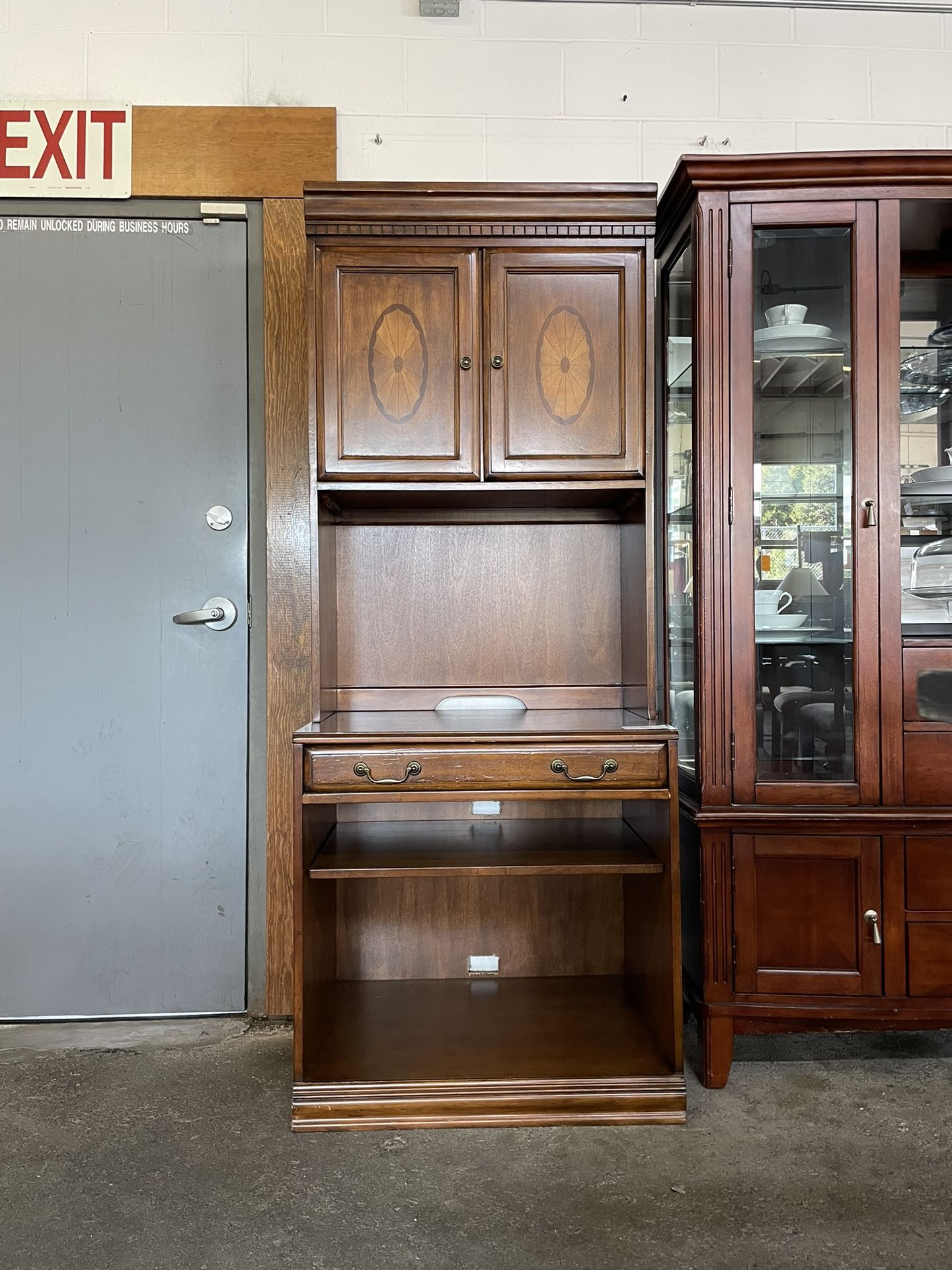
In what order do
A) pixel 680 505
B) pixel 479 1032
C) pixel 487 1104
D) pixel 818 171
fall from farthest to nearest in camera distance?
pixel 680 505
pixel 479 1032
pixel 818 171
pixel 487 1104

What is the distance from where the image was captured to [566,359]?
2.18 meters

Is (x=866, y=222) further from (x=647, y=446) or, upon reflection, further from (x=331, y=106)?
(x=331, y=106)

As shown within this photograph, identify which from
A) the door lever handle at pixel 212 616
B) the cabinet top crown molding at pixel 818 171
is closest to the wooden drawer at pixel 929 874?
the cabinet top crown molding at pixel 818 171

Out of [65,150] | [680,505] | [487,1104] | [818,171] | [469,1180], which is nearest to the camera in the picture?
[469,1180]

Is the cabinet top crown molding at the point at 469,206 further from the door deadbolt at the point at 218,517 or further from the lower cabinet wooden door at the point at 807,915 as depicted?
the lower cabinet wooden door at the point at 807,915

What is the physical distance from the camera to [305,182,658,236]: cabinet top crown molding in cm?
213

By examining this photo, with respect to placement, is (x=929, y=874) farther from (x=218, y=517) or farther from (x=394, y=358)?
(x=218, y=517)

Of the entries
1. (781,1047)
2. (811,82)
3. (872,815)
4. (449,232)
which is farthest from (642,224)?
(781,1047)

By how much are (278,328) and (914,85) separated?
6.68 ft

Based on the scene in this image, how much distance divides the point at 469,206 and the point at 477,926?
191 centimetres

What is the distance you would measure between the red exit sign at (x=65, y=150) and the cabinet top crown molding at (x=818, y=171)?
1.60 m

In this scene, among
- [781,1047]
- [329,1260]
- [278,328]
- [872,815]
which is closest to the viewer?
Answer: [329,1260]

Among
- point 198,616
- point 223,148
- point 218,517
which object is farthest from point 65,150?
point 198,616

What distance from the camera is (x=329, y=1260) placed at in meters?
1.56
